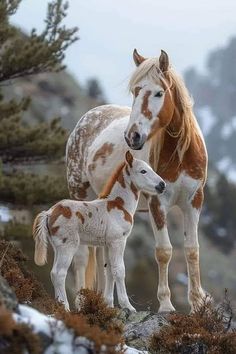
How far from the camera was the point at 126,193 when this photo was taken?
9.02 m

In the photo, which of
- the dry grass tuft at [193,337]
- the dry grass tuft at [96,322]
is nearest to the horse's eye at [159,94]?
the dry grass tuft at [96,322]

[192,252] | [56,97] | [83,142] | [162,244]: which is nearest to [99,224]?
[162,244]

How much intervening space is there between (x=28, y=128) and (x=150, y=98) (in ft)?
34.8

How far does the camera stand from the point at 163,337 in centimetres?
788

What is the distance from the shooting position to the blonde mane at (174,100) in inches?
366

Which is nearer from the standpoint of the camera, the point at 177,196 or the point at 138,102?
the point at 138,102

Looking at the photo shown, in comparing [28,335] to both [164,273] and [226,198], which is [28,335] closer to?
[164,273]

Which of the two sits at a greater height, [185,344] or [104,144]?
[104,144]

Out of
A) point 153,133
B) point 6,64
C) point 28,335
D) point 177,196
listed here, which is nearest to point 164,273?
point 177,196

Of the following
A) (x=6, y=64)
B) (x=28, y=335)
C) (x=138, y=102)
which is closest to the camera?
(x=28, y=335)

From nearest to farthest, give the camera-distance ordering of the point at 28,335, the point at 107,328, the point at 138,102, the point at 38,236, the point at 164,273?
the point at 28,335
the point at 107,328
the point at 38,236
the point at 138,102
the point at 164,273

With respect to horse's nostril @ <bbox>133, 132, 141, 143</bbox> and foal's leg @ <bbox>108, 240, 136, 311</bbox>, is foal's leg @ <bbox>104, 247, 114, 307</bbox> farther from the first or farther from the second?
horse's nostril @ <bbox>133, 132, 141, 143</bbox>

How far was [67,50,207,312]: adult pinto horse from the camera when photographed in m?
9.21

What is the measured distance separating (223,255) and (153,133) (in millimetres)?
66184
